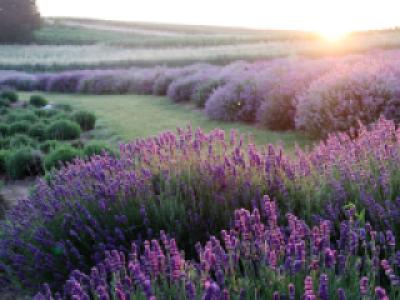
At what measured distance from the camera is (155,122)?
10297 mm

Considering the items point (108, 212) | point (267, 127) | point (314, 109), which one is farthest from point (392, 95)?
point (108, 212)

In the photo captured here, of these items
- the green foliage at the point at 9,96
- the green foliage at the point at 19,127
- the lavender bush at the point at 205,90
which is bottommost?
the green foliage at the point at 9,96

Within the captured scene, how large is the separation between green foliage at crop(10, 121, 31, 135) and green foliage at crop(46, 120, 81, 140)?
0.72 metres

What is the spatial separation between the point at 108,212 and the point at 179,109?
907 centimetres

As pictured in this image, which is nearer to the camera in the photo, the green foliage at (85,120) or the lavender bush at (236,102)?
the lavender bush at (236,102)

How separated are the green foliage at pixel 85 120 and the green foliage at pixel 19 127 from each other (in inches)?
41.3

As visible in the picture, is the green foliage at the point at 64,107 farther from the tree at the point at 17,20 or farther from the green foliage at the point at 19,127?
the tree at the point at 17,20

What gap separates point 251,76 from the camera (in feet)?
34.2

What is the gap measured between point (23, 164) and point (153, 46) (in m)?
43.2

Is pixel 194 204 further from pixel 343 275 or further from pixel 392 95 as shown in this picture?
pixel 392 95

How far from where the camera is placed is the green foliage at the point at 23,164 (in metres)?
6.96

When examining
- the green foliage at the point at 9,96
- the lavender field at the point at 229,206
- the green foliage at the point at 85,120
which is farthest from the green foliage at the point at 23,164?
the green foliage at the point at 9,96

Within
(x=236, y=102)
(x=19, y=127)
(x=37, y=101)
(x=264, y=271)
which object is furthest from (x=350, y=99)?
(x=37, y=101)

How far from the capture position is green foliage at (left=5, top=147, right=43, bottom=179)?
22.8 feet
